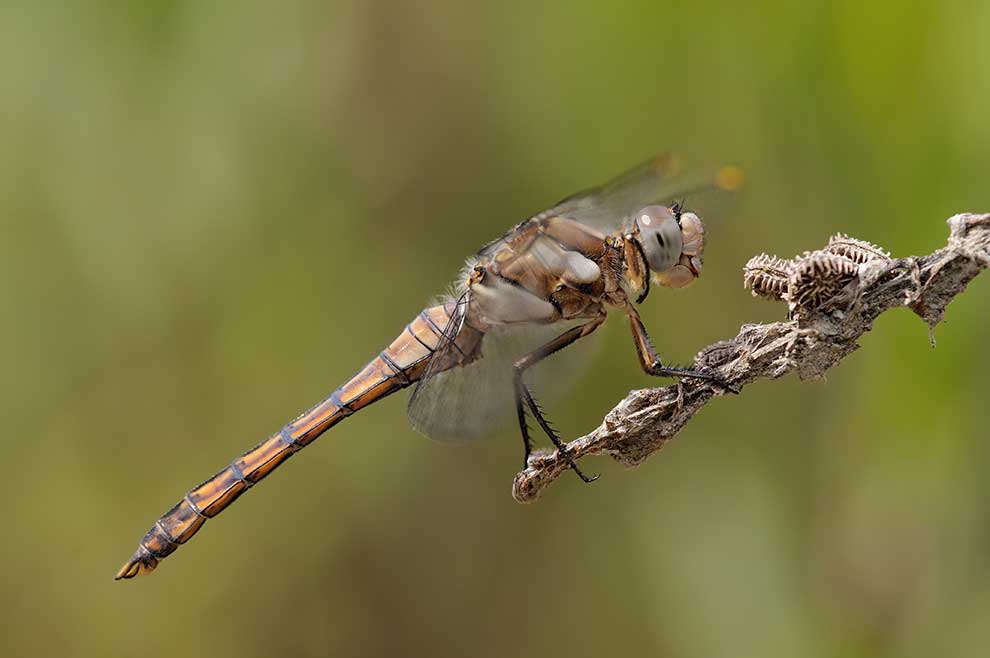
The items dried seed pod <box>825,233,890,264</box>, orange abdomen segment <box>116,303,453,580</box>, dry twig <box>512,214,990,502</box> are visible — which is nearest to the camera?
dry twig <box>512,214,990,502</box>

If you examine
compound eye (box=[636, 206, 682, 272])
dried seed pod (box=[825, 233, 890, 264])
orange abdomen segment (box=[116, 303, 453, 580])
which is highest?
orange abdomen segment (box=[116, 303, 453, 580])

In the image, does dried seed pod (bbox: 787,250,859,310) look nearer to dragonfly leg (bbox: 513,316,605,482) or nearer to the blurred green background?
dragonfly leg (bbox: 513,316,605,482)

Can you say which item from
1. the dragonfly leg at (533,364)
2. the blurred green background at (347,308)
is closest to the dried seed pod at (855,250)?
the dragonfly leg at (533,364)

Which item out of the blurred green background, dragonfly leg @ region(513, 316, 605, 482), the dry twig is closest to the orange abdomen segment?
dragonfly leg @ region(513, 316, 605, 482)

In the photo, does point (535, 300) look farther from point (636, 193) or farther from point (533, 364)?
point (636, 193)

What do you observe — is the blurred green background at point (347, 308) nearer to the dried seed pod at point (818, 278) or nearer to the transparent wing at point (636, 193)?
the transparent wing at point (636, 193)

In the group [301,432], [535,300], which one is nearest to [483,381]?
[535,300]
